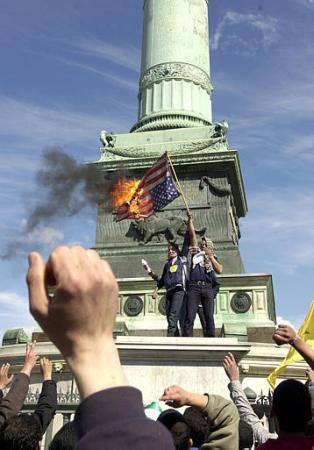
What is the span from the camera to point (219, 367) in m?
8.55

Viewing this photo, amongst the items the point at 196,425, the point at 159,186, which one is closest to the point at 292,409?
the point at 196,425

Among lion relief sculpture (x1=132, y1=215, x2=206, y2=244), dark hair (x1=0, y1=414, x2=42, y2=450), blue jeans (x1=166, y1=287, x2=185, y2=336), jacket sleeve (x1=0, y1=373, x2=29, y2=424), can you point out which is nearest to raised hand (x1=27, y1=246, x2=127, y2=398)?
dark hair (x1=0, y1=414, x2=42, y2=450)

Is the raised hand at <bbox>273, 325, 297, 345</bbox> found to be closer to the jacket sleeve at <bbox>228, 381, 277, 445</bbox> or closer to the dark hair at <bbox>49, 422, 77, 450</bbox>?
the jacket sleeve at <bbox>228, 381, 277, 445</bbox>

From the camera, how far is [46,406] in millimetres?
3553

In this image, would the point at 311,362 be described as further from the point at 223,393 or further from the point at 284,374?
the point at 284,374

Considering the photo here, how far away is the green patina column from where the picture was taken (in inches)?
757

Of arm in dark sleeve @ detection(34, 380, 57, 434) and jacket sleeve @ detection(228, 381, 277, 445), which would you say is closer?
arm in dark sleeve @ detection(34, 380, 57, 434)

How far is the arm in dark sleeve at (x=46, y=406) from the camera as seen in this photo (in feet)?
11.3

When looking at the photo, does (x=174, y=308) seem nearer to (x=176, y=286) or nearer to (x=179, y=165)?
(x=176, y=286)

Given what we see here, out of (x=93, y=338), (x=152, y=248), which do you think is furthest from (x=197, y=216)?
(x=93, y=338)

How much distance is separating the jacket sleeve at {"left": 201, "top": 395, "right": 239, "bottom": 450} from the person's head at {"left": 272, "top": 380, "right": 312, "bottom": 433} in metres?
0.36

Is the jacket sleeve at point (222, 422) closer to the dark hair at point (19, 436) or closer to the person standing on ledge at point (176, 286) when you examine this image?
the dark hair at point (19, 436)

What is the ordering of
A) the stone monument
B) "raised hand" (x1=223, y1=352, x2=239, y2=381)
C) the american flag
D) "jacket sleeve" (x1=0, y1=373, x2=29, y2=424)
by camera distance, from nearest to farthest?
"jacket sleeve" (x1=0, y1=373, x2=29, y2=424) → "raised hand" (x1=223, y1=352, x2=239, y2=381) → the american flag → the stone monument

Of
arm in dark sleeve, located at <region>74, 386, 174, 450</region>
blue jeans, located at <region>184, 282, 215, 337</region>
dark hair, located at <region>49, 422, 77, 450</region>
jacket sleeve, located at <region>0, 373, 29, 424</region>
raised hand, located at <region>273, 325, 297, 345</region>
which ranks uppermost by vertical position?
blue jeans, located at <region>184, 282, 215, 337</region>
